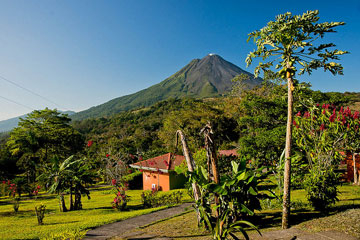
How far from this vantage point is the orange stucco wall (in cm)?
1991

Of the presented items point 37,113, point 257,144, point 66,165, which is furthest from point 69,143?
point 257,144

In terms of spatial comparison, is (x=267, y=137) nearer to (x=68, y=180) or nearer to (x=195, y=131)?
(x=68, y=180)

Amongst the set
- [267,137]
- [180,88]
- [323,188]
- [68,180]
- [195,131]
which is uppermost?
[180,88]

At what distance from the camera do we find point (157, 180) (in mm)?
20688

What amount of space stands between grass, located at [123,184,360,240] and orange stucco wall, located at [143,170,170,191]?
11608mm

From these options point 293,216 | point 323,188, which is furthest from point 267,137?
point 293,216

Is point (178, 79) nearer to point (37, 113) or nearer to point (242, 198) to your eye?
point (37, 113)

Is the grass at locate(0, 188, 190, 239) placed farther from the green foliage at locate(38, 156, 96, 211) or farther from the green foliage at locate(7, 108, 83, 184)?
the green foliage at locate(7, 108, 83, 184)

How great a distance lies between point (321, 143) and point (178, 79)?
189m

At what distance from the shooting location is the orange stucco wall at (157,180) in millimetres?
19906

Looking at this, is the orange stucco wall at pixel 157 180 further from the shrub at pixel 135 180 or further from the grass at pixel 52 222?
the grass at pixel 52 222

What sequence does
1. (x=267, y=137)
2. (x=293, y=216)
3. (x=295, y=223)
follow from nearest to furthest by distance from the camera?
(x=295, y=223) → (x=293, y=216) → (x=267, y=137)

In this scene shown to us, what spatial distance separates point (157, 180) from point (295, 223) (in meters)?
15.4

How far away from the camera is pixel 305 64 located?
5.86m
